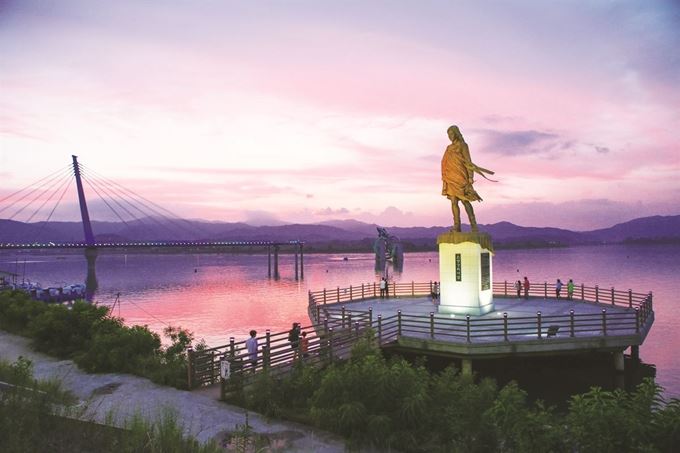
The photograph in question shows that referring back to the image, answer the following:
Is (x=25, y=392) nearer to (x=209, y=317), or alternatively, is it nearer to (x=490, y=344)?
(x=490, y=344)

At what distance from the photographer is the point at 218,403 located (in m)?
14.3

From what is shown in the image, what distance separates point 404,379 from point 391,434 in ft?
4.30

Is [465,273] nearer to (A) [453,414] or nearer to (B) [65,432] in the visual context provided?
(A) [453,414]

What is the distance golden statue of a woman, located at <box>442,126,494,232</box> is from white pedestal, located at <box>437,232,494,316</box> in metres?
1.43

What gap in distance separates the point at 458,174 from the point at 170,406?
20696 mm

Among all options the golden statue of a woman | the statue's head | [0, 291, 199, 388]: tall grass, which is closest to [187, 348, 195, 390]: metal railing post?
[0, 291, 199, 388]: tall grass

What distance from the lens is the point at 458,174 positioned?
95.1ft

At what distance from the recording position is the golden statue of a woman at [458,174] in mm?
28625

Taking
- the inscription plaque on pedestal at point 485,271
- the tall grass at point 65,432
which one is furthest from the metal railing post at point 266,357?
the inscription plaque on pedestal at point 485,271

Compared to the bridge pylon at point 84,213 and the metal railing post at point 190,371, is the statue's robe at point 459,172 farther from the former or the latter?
the bridge pylon at point 84,213

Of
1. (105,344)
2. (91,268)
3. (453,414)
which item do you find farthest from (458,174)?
(91,268)

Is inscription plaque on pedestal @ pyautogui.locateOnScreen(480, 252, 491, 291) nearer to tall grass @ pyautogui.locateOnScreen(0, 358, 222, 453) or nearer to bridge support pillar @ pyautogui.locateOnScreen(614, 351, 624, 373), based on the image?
bridge support pillar @ pyautogui.locateOnScreen(614, 351, 624, 373)

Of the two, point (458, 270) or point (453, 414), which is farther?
point (458, 270)

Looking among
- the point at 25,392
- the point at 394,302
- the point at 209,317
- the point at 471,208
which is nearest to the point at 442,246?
the point at 471,208
